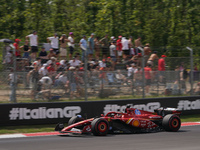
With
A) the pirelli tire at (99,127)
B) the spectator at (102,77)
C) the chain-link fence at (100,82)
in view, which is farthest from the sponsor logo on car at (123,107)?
the pirelli tire at (99,127)

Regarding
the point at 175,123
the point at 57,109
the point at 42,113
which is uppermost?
the point at 57,109

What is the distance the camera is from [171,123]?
10641 mm

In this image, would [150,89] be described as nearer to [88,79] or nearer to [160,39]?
[88,79]

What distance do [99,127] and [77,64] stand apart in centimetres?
384

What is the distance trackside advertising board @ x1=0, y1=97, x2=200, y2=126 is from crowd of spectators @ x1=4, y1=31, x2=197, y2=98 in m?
0.45

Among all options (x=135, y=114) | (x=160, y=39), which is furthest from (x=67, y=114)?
(x=160, y=39)

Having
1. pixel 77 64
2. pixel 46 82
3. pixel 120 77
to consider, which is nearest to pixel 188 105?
pixel 120 77

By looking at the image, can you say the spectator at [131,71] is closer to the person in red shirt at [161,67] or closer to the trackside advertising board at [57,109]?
the trackside advertising board at [57,109]

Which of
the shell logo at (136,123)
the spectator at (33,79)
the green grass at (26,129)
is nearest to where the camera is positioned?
the shell logo at (136,123)

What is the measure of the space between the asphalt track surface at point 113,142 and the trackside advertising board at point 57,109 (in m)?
1.54

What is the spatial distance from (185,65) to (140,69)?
215 cm

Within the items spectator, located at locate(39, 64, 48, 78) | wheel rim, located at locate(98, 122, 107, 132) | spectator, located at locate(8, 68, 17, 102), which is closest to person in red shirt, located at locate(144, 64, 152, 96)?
spectator, located at locate(39, 64, 48, 78)

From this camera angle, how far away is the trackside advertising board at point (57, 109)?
1170 cm

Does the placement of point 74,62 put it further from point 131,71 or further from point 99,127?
point 99,127
